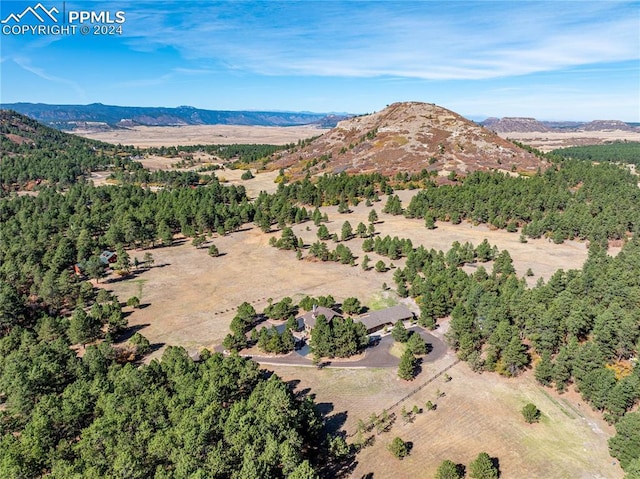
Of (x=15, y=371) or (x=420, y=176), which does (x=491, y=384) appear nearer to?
(x=15, y=371)

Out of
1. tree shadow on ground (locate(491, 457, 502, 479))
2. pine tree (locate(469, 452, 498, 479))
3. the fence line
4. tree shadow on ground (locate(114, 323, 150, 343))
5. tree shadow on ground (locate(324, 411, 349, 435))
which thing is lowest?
tree shadow on ground (locate(114, 323, 150, 343))

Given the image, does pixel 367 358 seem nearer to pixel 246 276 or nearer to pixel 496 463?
pixel 496 463

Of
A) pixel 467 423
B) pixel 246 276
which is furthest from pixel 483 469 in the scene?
pixel 246 276

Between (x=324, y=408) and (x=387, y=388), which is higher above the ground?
(x=387, y=388)

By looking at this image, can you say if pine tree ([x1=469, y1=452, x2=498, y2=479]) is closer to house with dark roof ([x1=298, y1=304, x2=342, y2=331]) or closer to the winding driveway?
the winding driveway

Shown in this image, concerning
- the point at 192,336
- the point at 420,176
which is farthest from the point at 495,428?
the point at 420,176

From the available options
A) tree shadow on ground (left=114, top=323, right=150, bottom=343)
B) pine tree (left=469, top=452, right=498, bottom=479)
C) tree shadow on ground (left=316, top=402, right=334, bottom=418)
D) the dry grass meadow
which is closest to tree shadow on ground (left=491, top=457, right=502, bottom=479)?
the dry grass meadow

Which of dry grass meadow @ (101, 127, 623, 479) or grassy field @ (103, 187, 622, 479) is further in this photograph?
grassy field @ (103, 187, 622, 479)

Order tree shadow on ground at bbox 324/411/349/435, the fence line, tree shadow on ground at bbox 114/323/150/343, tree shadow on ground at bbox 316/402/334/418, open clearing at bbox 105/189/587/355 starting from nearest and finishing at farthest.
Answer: tree shadow on ground at bbox 324/411/349/435, tree shadow on ground at bbox 316/402/334/418, the fence line, tree shadow on ground at bbox 114/323/150/343, open clearing at bbox 105/189/587/355
